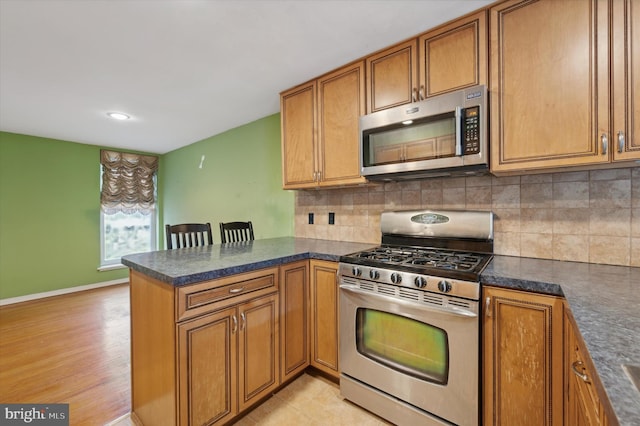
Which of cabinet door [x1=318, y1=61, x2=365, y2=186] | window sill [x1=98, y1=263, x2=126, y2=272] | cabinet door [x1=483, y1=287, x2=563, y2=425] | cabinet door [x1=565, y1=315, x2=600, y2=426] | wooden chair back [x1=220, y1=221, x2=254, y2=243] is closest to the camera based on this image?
cabinet door [x1=565, y1=315, x2=600, y2=426]

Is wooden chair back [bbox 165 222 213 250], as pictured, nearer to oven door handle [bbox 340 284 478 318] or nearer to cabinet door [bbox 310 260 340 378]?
cabinet door [bbox 310 260 340 378]

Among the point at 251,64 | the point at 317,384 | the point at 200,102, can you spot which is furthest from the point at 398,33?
the point at 317,384

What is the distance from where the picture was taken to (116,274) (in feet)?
15.7

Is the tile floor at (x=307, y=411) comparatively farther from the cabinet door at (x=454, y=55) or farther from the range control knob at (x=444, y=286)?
the cabinet door at (x=454, y=55)

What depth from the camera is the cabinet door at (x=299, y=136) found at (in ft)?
7.77

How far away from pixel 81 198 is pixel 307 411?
189 inches

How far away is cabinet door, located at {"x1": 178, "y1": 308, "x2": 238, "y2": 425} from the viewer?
1.29 m

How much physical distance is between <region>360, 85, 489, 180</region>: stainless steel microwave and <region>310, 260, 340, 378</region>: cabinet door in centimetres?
76

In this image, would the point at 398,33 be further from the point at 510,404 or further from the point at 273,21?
the point at 510,404

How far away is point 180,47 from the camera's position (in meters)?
1.91

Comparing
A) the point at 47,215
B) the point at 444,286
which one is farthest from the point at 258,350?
the point at 47,215

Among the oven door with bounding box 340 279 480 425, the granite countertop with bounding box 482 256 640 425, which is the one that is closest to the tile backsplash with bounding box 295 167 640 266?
the granite countertop with bounding box 482 256 640 425

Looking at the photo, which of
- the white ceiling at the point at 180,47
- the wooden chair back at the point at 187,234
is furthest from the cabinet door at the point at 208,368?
the white ceiling at the point at 180,47

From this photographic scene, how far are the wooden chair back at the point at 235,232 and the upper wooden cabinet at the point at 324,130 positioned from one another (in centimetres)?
68
